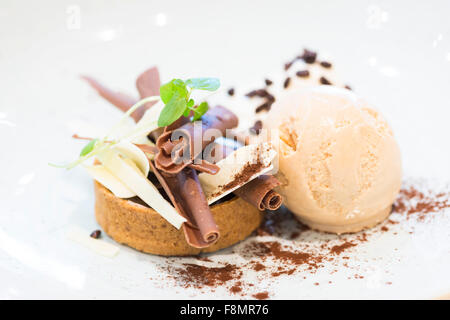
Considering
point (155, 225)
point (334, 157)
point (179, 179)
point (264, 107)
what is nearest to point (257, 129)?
point (264, 107)

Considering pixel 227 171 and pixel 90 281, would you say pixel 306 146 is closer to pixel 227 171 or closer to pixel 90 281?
pixel 227 171

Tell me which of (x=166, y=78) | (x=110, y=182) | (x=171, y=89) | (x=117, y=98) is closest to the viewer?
(x=171, y=89)

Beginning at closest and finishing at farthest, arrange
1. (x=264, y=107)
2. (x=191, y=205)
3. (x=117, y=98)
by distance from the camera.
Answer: (x=191, y=205), (x=117, y=98), (x=264, y=107)

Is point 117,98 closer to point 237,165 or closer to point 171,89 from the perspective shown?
point 171,89

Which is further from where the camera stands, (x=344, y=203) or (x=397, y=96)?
(x=397, y=96)

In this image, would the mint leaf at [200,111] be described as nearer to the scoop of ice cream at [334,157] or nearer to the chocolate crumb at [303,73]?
the scoop of ice cream at [334,157]

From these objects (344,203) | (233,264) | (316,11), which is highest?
(316,11)

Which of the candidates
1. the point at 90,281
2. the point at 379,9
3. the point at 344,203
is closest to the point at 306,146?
the point at 344,203

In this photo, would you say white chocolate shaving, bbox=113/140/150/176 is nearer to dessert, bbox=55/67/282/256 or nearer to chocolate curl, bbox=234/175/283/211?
dessert, bbox=55/67/282/256
